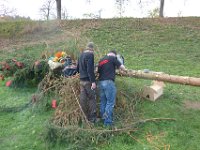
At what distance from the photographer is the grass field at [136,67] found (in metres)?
7.74

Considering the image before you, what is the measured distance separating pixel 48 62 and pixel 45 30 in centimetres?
1295

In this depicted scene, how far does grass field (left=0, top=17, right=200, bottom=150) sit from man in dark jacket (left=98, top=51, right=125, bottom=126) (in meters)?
0.65

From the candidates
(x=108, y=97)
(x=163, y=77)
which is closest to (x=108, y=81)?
(x=108, y=97)

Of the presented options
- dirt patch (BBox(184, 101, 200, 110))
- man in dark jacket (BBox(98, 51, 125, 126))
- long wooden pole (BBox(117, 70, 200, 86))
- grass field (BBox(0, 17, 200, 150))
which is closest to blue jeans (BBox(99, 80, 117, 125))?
man in dark jacket (BBox(98, 51, 125, 126))

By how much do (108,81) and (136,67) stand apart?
8074 mm

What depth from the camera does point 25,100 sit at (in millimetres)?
10328

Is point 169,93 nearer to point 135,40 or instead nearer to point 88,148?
point 88,148

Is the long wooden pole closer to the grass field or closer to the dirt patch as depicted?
the grass field

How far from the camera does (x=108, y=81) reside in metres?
8.01

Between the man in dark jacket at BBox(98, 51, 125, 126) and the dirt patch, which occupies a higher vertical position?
the man in dark jacket at BBox(98, 51, 125, 126)

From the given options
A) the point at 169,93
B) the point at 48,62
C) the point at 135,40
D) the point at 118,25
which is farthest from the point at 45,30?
the point at 169,93

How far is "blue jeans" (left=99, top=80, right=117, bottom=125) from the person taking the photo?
802 cm

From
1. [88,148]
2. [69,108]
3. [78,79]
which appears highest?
[78,79]

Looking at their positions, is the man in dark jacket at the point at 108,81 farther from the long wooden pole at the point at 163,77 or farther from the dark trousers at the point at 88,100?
the long wooden pole at the point at 163,77
